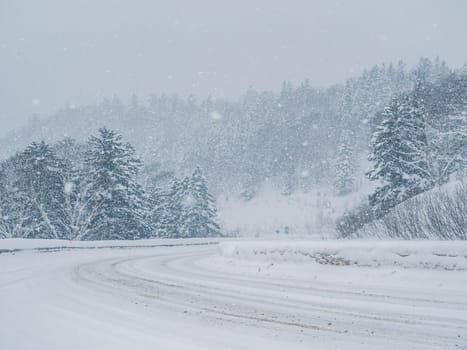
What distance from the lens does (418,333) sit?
4.91m

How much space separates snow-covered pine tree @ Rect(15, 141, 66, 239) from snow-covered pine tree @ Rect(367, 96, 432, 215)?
2661 centimetres

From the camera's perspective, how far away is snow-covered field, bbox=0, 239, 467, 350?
189 inches

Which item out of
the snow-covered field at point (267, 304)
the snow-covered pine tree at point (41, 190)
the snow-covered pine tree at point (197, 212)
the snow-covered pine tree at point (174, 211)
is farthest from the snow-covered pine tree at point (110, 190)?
the snow-covered field at point (267, 304)

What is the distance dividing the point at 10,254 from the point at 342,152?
217 ft

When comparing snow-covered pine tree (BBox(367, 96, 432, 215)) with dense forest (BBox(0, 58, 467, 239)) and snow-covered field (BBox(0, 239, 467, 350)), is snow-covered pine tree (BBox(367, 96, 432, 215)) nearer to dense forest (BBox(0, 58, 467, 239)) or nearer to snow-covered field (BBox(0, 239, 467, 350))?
dense forest (BBox(0, 58, 467, 239))

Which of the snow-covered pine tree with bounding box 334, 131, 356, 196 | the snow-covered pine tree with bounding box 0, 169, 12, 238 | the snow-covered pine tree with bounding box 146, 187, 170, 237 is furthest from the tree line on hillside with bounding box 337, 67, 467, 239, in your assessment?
the snow-covered pine tree with bounding box 334, 131, 356, 196

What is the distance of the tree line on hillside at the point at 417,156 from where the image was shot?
14245mm

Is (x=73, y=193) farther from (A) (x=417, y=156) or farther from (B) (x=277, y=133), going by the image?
(B) (x=277, y=133)

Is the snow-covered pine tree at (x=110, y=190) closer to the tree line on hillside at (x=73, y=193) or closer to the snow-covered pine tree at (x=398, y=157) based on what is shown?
the tree line on hillside at (x=73, y=193)

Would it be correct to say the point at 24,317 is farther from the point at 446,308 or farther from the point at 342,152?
the point at 342,152

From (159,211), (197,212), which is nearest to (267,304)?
(197,212)

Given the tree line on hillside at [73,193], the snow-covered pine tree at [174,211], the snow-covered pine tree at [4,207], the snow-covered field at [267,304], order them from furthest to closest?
the snow-covered pine tree at [174,211]
the snow-covered pine tree at [4,207]
the tree line on hillside at [73,193]
the snow-covered field at [267,304]

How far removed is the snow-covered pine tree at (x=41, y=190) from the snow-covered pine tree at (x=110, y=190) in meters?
2.87

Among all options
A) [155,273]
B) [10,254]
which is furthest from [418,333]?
[10,254]
